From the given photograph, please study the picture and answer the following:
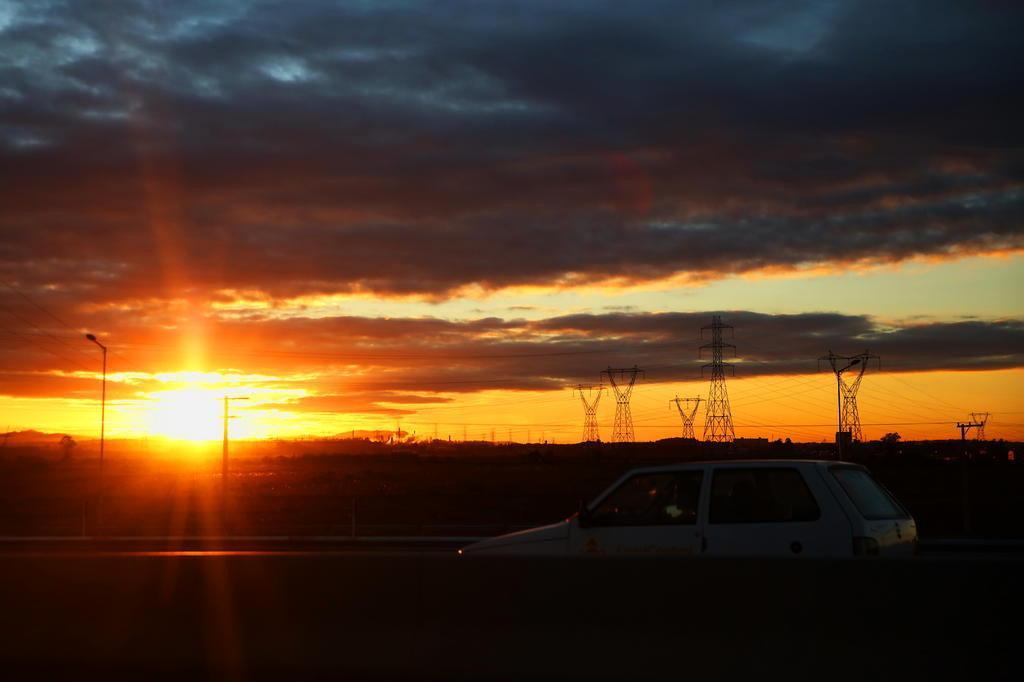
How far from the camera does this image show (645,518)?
10938mm

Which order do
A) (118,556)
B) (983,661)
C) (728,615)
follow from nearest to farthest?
(983,661)
(728,615)
(118,556)

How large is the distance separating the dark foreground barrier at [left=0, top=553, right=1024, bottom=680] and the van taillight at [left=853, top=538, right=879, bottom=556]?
2.66 m

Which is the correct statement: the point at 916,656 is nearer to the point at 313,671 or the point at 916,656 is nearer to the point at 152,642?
the point at 313,671

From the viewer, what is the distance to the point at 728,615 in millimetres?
7543

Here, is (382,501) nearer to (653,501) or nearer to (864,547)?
(653,501)

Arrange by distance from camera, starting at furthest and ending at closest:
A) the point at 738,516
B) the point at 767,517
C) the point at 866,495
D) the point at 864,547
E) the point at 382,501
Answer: the point at 382,501
the point at 866,495
the point at 738,516
the point at 767,517
the point at 864,547

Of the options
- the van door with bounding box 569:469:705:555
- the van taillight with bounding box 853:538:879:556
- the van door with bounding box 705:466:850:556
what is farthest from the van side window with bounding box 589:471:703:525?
the van taillight with bounding box 853:538:879:556

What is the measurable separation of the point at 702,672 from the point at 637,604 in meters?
0.64

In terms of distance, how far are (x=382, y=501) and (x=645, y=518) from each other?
48.4 metres

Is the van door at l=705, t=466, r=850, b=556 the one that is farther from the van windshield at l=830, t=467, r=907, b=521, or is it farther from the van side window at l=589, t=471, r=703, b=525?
the van windshield at l=830, t=467, r=907, b=521

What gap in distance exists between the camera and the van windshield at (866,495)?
10.5m

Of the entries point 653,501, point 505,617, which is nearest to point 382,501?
point 653,501

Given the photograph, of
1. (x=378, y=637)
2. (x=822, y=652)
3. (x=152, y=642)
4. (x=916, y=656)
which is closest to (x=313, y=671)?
(x=378, y=637)

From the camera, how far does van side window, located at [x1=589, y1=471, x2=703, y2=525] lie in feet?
35.6
